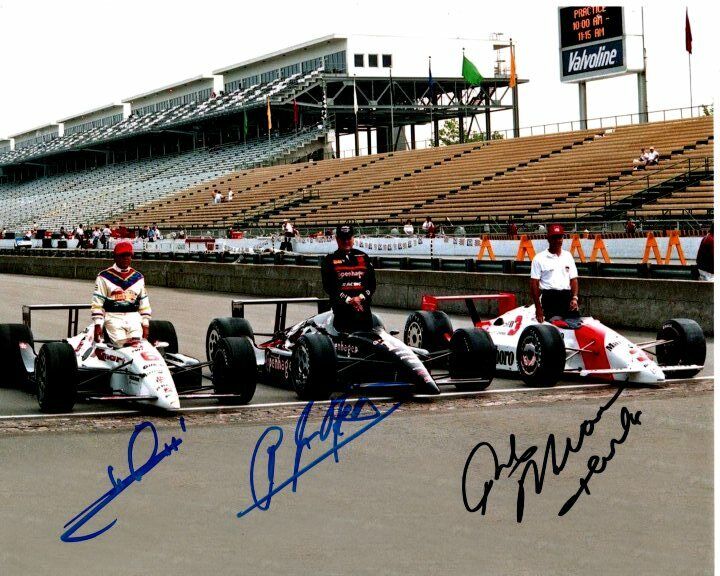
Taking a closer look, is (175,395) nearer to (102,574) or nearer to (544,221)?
(102,574)

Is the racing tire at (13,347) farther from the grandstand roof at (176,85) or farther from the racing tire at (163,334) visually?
the grandstand roof at (176,85)

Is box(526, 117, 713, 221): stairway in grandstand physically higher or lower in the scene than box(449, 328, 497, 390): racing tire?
higher

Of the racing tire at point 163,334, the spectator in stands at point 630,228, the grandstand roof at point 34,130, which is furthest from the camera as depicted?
the grandstand roof at point 34,130

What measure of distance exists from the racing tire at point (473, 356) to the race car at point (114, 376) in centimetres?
238

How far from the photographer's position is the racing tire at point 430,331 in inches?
594

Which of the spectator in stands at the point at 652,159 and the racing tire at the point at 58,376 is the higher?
the spectator in stands at the point at 652,159

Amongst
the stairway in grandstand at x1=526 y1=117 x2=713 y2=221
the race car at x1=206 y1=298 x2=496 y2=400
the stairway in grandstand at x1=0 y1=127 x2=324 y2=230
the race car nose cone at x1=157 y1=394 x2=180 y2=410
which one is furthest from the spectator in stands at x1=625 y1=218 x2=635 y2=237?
the stairway in grandstand at x1=0 y1=127 x2=324 y2=230

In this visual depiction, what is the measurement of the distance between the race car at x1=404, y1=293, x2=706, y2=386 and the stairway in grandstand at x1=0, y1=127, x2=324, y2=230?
61.5 m

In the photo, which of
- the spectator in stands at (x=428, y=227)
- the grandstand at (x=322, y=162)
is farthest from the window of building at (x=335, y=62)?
the spectator in stands at (x=428, y=227)

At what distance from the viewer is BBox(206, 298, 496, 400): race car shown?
12539 millimetres

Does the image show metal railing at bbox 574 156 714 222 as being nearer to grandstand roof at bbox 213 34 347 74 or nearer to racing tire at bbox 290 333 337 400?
racing tire at bbox 290 333 337 400

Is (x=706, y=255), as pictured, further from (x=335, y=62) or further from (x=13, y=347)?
(x=335, y=62)

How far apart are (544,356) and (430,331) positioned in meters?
2.03
